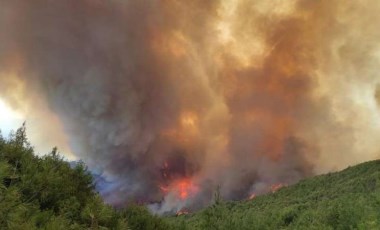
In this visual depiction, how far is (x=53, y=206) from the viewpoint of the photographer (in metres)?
20.0

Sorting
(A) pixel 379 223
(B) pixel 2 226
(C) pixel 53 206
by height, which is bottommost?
(B) pixel 2 226

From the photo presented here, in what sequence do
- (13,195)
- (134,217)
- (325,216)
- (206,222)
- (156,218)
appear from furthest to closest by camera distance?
(325,216) < (206,222) < (156,218) < (134,217) < (13,195)

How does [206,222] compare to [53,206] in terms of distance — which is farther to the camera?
[206,222]

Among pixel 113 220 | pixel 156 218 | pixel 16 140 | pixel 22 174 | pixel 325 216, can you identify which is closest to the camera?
pixel 22 174

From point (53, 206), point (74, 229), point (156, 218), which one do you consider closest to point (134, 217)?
point (156, 218)

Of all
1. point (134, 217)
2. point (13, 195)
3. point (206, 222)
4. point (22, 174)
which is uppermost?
point (206, 222)

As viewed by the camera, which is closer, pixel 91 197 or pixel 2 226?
pixel 2 226

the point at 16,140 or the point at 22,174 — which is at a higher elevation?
the point at 16,140

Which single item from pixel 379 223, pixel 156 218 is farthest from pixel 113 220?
pixel 379 223

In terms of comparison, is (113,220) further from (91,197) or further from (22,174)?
(22,174)

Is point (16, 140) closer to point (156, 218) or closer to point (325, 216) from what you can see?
point (156, 218)

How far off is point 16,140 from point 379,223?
2104 inches

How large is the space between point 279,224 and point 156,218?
7867 centimetres

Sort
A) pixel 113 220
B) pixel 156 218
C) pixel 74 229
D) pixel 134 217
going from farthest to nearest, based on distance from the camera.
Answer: pixel 156 218, pixel 134 217, pixel 113 220, pixel 74 229
